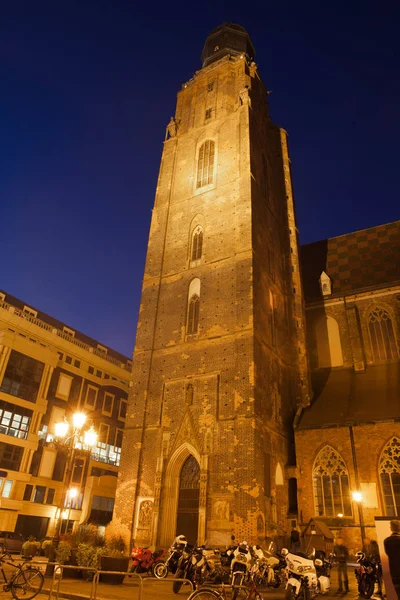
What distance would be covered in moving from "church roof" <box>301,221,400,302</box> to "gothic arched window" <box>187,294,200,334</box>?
386 inches

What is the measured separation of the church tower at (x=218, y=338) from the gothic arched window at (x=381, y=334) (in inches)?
182

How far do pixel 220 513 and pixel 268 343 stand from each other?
9516 mm

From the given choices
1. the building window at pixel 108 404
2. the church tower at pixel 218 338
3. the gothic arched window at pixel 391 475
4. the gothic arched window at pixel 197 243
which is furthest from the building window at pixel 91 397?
the gothic arched window at pixel 391 475

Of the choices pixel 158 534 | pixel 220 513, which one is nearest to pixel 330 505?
pixel 220 513

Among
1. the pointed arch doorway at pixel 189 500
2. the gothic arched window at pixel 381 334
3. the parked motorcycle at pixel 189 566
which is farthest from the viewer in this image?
the gothic arched window at pixel 381 334

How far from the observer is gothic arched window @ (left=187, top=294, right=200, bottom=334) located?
26.5m

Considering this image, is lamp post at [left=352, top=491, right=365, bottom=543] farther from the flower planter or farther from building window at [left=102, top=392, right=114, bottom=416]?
building window at [left=102, top=392, right=114, bottom=416]

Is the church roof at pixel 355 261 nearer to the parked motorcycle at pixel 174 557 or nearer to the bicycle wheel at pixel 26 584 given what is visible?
the parked motorcycle at pixel 174 557

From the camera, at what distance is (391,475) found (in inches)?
840

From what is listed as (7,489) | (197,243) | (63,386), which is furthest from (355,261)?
(7,489)

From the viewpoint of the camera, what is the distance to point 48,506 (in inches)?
1438

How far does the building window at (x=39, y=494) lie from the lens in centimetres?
3572

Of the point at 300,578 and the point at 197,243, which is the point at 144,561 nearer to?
the point at 300,578

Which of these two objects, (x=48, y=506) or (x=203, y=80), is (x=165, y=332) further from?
(x=203, y=80)
